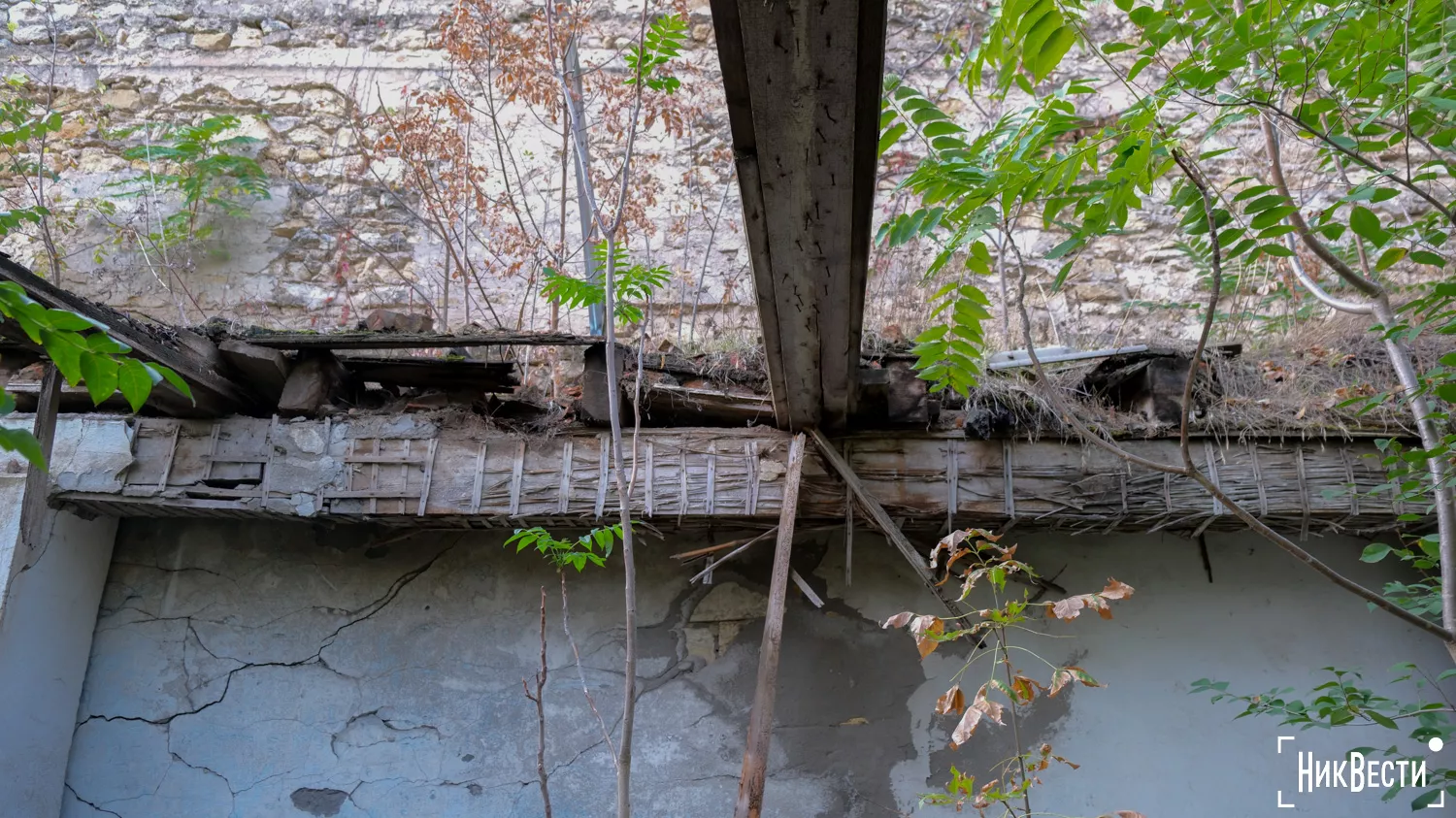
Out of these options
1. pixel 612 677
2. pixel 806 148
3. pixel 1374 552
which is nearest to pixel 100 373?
pixel 806 148

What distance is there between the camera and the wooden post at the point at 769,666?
8.59 feet

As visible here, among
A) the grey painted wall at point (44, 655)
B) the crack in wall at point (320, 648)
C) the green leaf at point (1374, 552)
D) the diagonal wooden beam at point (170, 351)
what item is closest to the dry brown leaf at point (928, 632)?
the green leaf at point (1374, 552)

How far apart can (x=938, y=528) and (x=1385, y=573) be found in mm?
1717

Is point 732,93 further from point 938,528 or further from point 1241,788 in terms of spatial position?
point 1241,788

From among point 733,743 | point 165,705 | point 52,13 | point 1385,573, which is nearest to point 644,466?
point 733,743

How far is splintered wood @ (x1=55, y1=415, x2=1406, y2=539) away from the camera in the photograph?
11.0 feet

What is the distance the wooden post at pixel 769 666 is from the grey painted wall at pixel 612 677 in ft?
1.86

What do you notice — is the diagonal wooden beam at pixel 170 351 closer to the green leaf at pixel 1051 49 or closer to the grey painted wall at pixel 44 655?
the grey painted wall at pixel 44 655

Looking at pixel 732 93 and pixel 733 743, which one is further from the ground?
pixel 732 93

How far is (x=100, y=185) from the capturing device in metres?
5.23

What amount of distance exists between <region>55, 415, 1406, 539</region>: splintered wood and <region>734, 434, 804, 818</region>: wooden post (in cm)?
15

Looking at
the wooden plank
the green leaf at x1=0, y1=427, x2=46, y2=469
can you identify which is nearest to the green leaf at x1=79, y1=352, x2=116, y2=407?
the green leaf at x1=0, y1=427, x2=46, y2=469

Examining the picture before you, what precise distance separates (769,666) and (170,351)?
209 centimetres

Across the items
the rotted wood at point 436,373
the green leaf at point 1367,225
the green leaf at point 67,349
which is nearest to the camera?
the green leaf at point 67,349
